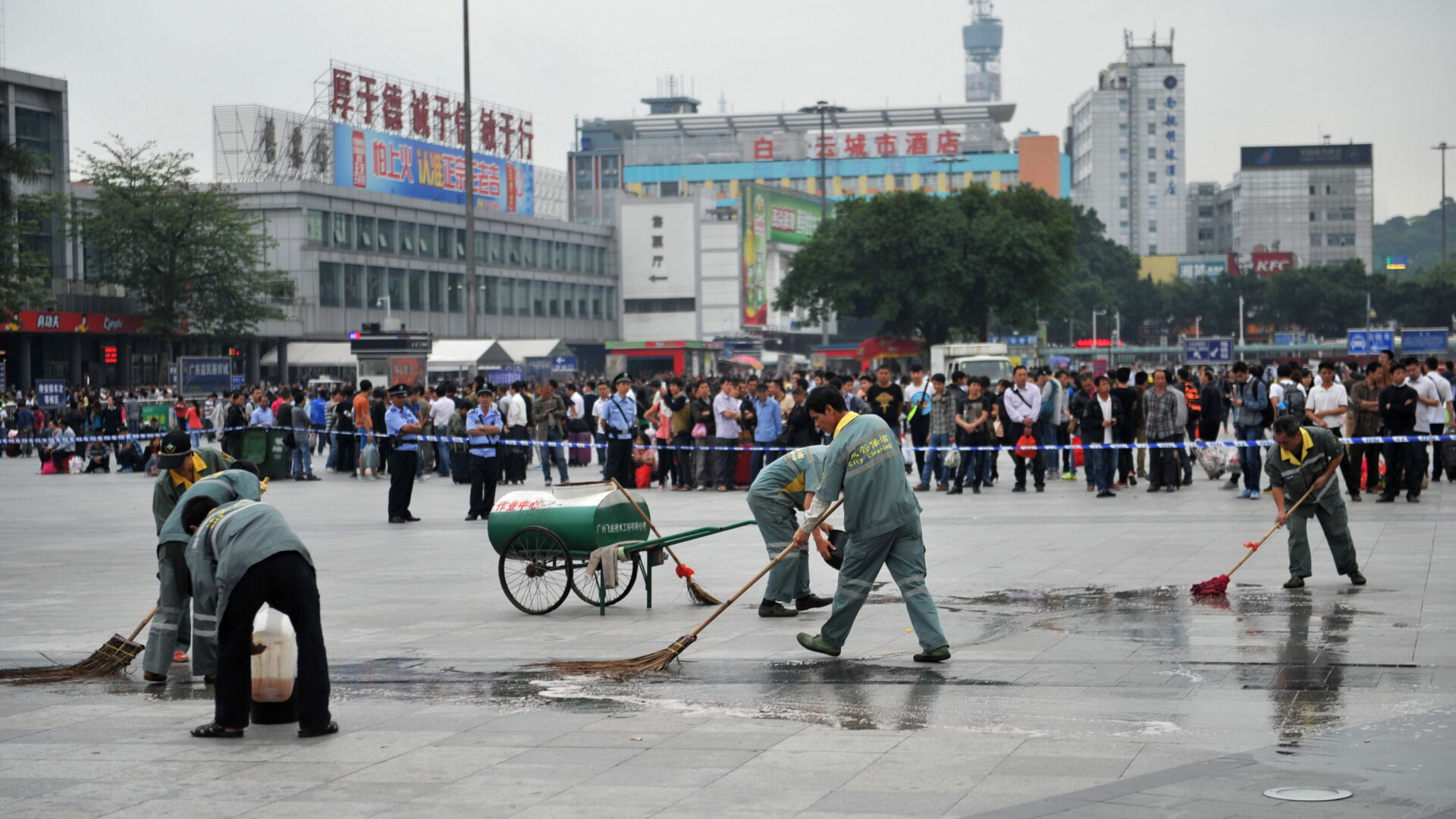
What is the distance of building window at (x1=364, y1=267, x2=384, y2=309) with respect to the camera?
73.8m

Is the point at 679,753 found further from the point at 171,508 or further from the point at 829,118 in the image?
the point at 829,118

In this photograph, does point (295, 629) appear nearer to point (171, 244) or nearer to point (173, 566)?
point (173, 566)

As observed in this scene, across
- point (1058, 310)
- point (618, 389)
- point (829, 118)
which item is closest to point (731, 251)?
point (1058, 310)

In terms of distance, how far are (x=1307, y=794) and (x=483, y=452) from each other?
1359 cm

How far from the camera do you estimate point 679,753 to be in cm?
656

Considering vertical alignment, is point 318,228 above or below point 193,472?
above

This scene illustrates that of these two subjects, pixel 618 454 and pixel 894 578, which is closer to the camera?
pixel 894 578

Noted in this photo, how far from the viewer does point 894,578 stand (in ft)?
28.8

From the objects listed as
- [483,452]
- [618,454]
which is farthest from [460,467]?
[483,452]

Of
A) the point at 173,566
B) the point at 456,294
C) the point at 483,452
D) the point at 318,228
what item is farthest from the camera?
the point at 456,294

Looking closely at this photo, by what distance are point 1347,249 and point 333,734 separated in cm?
16822

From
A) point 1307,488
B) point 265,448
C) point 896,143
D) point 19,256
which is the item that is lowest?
point 265,448

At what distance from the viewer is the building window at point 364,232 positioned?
7269cm

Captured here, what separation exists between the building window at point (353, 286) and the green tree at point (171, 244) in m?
13.3
